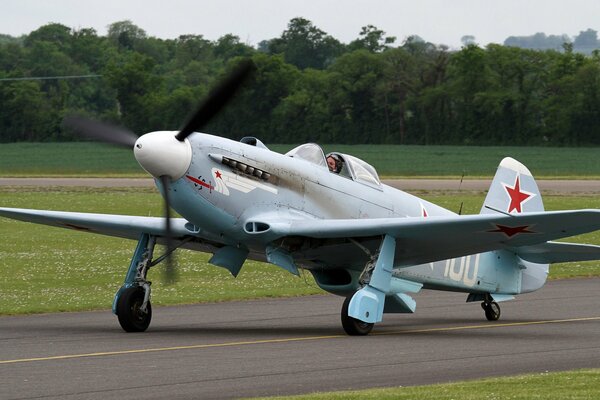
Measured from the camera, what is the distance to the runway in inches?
445

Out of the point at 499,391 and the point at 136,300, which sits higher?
the point at 499,391

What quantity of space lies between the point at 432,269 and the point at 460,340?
8.30 feet

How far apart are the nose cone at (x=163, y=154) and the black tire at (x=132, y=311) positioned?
6.36 feet

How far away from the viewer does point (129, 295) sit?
15.9 metres

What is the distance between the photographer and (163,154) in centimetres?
1459

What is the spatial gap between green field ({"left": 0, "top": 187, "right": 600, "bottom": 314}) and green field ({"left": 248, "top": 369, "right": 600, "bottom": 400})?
877 cm

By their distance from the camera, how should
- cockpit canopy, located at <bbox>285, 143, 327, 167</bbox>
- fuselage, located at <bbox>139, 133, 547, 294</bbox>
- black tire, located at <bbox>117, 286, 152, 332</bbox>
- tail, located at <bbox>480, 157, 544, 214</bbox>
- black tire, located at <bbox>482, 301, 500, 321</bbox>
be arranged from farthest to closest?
1. tail, located at <bbox>480, 157, 544, 214</bbox>
2. black tire, located at <bbox>482, 301, 500, 321</bbox>
3. cockpit canopy, located at <bbox>285, 143, 327, 167</bbox>
4. black tire, located at <bbox>117, 286, 152, 332</bbox>
5. fuselage, located at <bbox>139, 133, 547, 294</bbox>

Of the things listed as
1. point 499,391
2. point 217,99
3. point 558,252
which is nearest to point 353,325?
point 217,99

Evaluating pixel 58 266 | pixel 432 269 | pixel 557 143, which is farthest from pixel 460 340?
pixel 557 143

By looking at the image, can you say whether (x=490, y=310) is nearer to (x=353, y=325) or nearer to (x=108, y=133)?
(x=353, y=325)

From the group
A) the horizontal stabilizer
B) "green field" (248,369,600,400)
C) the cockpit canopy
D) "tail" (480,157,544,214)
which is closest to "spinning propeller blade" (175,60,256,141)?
the cockpit canopy

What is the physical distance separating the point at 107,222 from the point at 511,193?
19.4ft

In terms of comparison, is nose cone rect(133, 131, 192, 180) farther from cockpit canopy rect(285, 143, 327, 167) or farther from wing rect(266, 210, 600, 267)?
cockpit canopy rect(285, 143, 327, 167)

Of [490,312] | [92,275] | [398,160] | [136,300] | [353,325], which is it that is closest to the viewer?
[353,325]
